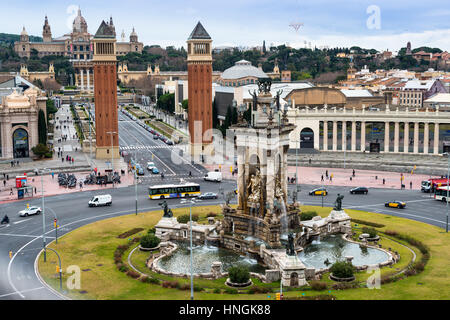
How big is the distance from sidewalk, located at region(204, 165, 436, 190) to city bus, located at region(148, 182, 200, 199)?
14046 millimetres

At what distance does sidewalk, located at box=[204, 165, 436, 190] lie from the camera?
89000 millimetres

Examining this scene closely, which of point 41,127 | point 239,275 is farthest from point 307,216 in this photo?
point 41,127

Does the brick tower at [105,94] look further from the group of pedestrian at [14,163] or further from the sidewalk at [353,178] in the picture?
the sidewalk at [353,178]

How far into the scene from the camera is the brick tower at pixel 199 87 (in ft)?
391

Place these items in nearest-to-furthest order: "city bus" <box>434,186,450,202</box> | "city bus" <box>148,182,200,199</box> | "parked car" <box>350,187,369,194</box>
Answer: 1. "city bus" <box>434,186,450,202</box>
2. "city bus" <box>148,182,200,199</box>
3. "parked car" <box>350,187,369,194</box>

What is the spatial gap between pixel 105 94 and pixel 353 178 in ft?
185

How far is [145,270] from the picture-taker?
48.2m

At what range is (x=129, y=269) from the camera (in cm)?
4788

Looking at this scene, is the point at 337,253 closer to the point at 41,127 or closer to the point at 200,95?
the point at 200,95

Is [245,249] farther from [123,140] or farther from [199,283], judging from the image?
[123,140]

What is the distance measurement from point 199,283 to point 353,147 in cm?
7793

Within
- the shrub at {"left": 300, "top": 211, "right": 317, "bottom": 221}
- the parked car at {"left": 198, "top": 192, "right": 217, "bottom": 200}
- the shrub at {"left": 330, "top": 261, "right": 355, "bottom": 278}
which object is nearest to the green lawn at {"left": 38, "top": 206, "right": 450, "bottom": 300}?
the shrub at {"left": 330, "top": 261, "right": 355, "bottom": 278}

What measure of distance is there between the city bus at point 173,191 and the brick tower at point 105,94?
38.2 m

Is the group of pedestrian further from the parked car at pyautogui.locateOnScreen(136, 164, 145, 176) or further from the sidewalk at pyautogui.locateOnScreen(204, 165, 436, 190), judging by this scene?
the sidewalk at pyautogui.locateOnScreen(204, 165, 436, 190)
